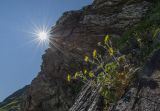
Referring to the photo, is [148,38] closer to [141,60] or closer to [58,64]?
[141,60]

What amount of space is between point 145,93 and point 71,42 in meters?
20.3

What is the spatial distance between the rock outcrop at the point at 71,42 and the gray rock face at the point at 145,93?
12.1m

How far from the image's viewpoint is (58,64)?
2945cm

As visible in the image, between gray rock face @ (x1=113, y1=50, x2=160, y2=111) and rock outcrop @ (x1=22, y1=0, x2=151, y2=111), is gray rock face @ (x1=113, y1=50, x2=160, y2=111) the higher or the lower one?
the lower one

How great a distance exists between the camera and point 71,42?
88.9 feet

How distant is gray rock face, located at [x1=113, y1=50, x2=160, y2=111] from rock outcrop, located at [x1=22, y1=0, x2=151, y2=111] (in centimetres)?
1214

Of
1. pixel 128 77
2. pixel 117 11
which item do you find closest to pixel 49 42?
pixel 117 11

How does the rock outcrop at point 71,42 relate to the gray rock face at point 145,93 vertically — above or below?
above

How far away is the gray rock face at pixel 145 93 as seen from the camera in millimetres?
6621

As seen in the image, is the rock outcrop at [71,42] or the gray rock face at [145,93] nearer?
the gray rock face at [145,93]

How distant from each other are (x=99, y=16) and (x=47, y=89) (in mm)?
9842

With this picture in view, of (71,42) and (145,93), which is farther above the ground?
(71,42)

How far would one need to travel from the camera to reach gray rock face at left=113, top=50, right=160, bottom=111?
6621mm

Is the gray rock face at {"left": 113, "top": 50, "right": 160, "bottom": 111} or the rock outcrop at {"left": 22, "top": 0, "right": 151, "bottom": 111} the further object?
the rock outcrop at {"left": 22, "top": 0, "right": 151, "bottom": 111}
